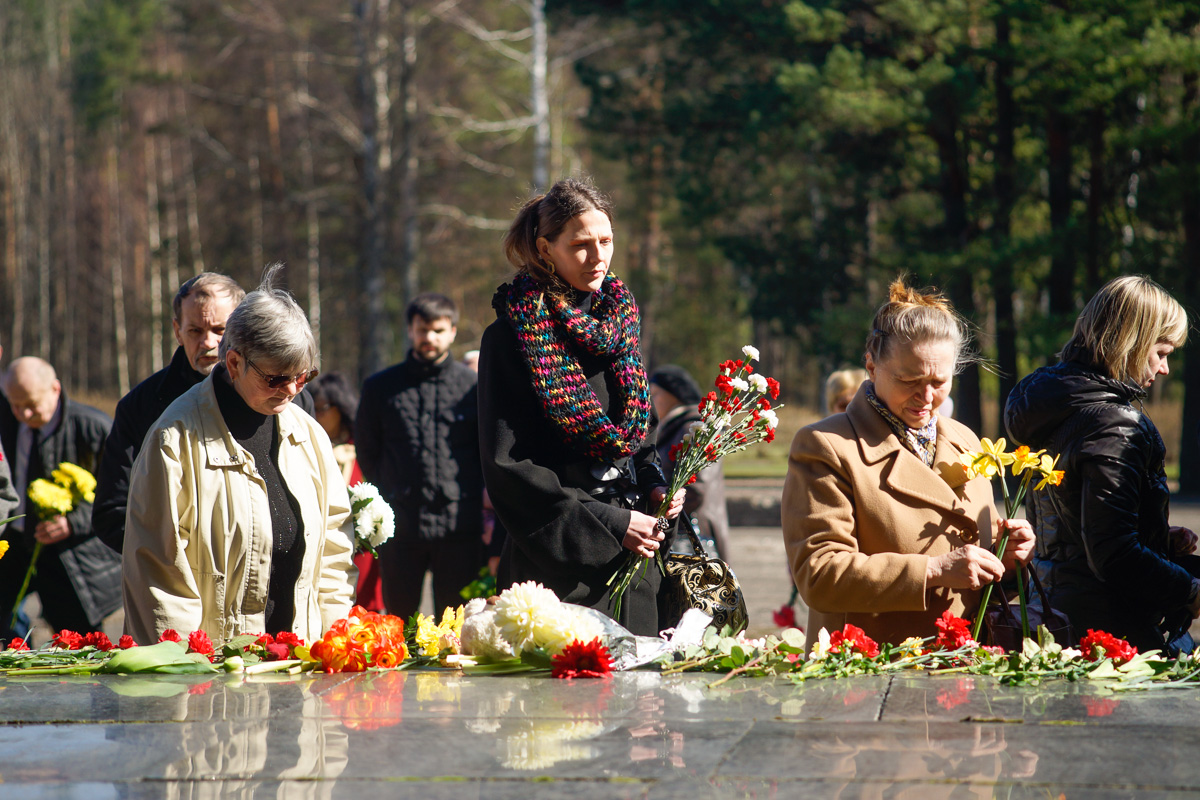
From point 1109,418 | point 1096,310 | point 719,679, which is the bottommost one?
point 719,679

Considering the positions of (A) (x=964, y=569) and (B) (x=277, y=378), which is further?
(B) (x=277, y=378)

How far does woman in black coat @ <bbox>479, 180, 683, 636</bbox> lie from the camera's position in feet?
10.5

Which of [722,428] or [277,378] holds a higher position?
[277,378]

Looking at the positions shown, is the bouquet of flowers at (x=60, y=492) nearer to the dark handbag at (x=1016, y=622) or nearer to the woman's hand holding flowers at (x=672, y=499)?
the woman's hand holding flowers at (x=672, y=499)

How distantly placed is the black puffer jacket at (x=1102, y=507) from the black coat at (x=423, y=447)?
3.30 meters

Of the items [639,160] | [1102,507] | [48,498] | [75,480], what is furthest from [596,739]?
[639,160]

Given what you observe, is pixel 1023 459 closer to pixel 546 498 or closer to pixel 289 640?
pixel 546 498

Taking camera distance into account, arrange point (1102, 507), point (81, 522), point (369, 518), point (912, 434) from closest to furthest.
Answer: point (912, 434) → point (1102, 507) → point (369, 518) → point (81, 522)

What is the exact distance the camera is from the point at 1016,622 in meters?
3.02

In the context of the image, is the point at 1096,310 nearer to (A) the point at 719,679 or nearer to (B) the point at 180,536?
(A) the point at 719,679

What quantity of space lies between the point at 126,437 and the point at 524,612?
168 cm

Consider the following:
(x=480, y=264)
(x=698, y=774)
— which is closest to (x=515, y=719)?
(x=698, y=774)

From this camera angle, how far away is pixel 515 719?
239 cm

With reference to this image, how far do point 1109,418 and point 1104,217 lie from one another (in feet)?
50.8
